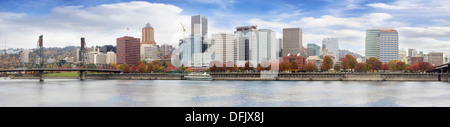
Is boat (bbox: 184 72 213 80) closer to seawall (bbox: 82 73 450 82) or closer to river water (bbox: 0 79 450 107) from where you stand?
seawall (bbox: 82 73 450 82)

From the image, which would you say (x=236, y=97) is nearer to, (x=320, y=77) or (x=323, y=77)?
(x=320, y=77)

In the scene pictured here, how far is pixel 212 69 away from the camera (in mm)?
129375

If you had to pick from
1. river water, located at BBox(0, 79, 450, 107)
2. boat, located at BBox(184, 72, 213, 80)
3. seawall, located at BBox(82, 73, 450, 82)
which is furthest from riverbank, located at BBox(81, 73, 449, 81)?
river water, located at BBox(0, 79, 450, 107)

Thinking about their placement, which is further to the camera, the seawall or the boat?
the boat

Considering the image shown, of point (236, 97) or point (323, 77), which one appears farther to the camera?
point (323, 77)

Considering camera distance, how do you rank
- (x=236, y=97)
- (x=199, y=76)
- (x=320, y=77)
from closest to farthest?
(x=236, y=97)
(x=320, y=77)
(x=199, y=76)

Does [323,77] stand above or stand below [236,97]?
above

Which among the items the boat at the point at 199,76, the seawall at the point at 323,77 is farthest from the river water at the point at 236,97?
the boat at the point at 199,76

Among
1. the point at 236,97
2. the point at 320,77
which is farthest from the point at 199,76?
the point at 236,97
